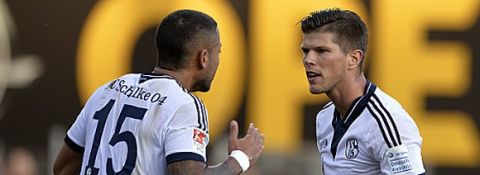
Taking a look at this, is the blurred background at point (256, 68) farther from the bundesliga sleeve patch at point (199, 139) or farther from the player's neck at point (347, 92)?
the bundesliga sleeve patch at point (199, 139)

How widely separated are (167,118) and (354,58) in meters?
0.92

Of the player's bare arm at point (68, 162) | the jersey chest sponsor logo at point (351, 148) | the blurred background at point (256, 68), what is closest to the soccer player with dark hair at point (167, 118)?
the player's bare arm at point (68, 162)

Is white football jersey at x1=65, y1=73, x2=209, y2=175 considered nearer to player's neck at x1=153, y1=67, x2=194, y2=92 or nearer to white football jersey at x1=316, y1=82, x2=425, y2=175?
player's neck at x1=153, y1=67, x2=194, y2=92

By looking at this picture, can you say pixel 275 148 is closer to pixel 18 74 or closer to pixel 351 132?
pixel 18 74

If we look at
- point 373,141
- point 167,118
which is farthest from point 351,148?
point 167,118

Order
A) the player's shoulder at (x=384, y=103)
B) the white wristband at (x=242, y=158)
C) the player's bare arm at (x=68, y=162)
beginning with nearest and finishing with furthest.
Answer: the white wristband at (x=242, y=158), the player's shoulder at (x=384, y=103), the player's bare arm at (x=68, y=162)

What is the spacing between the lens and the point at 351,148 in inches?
171

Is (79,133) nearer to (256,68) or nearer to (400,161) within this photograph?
(400,161)

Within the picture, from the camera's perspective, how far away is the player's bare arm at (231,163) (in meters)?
3.92

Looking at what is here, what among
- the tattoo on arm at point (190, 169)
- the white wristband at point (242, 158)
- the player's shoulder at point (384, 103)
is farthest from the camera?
the player's shoulder at point (384, 103)

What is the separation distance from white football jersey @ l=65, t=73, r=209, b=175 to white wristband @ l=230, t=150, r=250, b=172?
0.13 m

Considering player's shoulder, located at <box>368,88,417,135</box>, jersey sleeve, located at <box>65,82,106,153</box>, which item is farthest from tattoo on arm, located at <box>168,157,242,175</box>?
player's shoulder, located at <box>368,88,417,135</box>

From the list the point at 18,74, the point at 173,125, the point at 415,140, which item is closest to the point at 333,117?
the point at 415,140

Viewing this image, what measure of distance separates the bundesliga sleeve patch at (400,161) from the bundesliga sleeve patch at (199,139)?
718 mm
